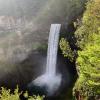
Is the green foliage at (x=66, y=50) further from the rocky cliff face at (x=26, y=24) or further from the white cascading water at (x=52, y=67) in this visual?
the rocky cliff face at (x=26, y=24)

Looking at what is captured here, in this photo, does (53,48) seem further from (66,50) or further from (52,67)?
(66,50)

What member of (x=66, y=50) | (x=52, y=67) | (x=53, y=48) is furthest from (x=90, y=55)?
(x=52, y=67)

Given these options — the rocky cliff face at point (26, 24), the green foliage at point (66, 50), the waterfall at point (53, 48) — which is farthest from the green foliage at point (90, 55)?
the rocky cliff face at point (26, 24)

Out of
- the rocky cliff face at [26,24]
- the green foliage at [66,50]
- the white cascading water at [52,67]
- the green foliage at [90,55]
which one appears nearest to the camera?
the green foliage at [90,55]

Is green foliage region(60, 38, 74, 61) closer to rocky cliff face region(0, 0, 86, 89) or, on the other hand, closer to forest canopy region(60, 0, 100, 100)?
forest canopy region(60, 0, 100, 100)

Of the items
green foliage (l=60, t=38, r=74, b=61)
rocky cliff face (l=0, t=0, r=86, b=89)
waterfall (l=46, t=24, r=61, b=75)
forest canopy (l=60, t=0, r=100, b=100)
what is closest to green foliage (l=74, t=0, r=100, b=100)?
forest canopy (l=60, t=0, r=100, b=100)

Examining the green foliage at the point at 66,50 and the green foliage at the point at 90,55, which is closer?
the green foliage at the point at 90,55

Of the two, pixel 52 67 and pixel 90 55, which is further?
pixel 52 67
